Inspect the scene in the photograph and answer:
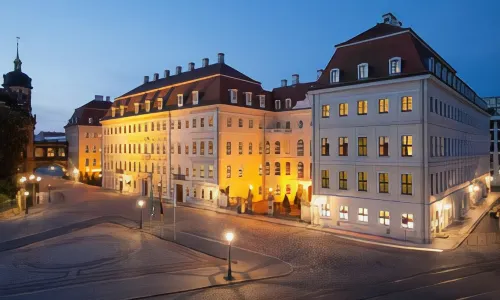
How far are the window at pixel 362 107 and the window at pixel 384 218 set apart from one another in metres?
7.96

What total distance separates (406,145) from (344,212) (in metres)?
7.42

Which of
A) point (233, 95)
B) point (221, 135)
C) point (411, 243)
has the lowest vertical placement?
point (411, 243)

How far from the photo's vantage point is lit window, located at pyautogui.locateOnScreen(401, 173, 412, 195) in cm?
2847

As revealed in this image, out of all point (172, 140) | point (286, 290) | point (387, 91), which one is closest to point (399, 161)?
point (387, 91)

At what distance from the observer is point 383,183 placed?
2981 centimetres

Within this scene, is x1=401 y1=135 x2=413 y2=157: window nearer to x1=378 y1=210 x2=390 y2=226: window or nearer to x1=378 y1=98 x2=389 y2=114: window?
x1=378 y1=98 x2=389 y2=114: window

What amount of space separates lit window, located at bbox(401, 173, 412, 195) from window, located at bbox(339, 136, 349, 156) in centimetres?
504

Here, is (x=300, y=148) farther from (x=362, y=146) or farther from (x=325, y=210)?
(x=362, y=146)

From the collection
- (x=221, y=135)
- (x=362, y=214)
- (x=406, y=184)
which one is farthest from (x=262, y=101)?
(x=406, y=184)

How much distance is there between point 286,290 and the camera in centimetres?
1812

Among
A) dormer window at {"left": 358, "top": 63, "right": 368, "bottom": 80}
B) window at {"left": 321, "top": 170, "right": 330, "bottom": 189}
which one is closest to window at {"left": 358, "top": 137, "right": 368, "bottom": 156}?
window at {"left": 321, "top": 170, "right": 330, "bottom": 189}

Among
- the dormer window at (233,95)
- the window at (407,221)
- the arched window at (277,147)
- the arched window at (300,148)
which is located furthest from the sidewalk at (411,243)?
the dormer window at (233,95)

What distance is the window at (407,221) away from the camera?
28.2m

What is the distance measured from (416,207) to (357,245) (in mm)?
5203
